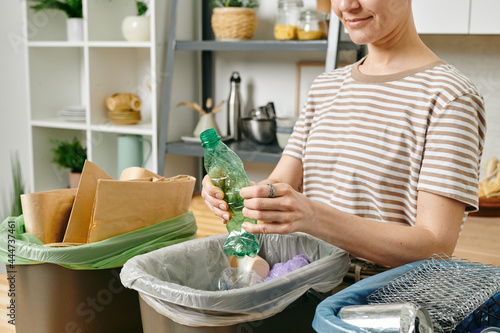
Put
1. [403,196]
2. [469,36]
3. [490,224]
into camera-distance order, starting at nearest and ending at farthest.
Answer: [403,196] → [490,224] → [469,36]

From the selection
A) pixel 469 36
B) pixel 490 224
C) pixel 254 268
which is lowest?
pixel 490 224

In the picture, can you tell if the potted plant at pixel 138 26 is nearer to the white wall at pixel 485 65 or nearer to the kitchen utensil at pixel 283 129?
the kitchen utensil at pixel 283 129

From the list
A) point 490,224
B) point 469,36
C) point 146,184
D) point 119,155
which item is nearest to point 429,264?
point 146,184

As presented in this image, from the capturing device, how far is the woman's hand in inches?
33.1

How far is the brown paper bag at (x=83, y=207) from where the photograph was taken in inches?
42.6

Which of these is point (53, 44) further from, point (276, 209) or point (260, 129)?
point (276, 209)

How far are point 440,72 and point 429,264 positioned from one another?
0.39m

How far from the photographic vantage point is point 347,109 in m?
1.19

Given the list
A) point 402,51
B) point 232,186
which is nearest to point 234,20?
point 402,51

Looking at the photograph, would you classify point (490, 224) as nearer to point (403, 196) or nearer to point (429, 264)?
point (403, 196)

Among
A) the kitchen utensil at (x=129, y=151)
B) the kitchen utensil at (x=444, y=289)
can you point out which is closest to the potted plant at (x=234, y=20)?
the kitchen utensil at (x=129, y=151)

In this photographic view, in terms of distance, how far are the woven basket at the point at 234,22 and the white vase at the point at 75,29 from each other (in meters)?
0.84

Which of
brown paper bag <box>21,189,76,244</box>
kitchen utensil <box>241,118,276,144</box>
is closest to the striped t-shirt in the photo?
brown paper bag <box>21,189,76,244</box>

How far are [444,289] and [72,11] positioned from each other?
2632 mm
